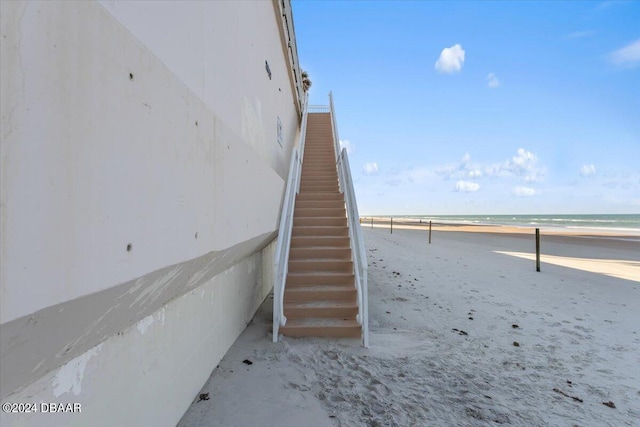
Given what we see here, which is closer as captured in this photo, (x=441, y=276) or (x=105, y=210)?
(x=105, y=210)

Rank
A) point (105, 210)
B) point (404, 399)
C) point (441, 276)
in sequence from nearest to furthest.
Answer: point (105, 210), point (404, 399), point (441, 276)

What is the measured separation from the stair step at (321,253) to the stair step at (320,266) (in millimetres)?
215

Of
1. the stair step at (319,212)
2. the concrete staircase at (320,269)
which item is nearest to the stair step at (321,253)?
the concrete staircase at (320,269)

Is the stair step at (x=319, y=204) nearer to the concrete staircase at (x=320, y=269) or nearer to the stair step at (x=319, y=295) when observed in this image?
the concrete staircase at (x=320, y=269)

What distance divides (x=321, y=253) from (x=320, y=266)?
0.29 meters

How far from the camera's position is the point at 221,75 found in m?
2.75

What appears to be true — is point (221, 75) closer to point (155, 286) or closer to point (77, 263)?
point (155, 286)

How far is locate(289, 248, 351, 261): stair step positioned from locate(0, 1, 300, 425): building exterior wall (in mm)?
2363

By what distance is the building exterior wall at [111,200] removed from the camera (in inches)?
34.1

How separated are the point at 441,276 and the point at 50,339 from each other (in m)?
7.42

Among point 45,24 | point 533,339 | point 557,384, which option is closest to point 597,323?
point 533,339

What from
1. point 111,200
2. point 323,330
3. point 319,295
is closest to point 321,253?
point 319,295

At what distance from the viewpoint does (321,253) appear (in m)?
5.11

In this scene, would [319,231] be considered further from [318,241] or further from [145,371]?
[145,371]
